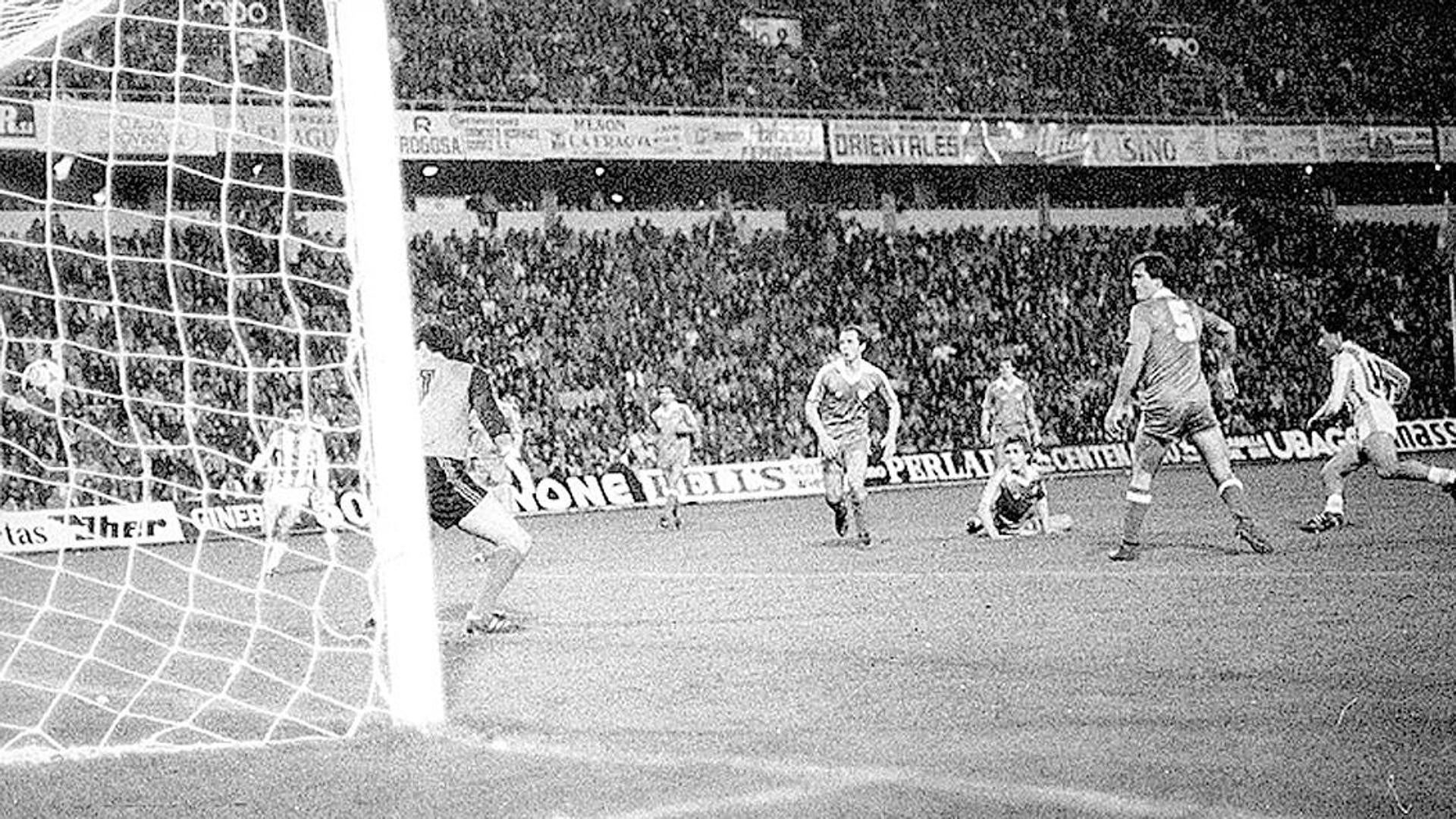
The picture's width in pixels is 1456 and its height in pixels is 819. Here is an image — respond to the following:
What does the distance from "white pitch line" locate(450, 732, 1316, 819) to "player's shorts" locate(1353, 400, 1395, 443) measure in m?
9.30

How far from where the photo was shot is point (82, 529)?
1967 centimetres

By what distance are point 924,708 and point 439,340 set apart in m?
3.71

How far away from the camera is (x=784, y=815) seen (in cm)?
409

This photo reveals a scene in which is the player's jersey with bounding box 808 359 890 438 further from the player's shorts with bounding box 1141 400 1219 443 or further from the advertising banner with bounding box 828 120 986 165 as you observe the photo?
the advertising banner with bounding box 828 120 986 165

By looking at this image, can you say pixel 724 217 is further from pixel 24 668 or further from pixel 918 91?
pixel 24 668

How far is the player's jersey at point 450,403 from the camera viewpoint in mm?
8094

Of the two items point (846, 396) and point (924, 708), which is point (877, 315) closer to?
point (846, 396)

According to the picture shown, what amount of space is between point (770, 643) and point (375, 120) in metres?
3.20

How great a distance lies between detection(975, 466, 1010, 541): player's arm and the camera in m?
14.1

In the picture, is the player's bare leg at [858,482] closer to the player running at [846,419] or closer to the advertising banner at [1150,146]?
the player running at [846,419]

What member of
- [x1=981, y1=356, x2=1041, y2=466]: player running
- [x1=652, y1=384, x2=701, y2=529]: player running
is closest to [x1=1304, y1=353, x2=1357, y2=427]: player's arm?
[x1=981, y1=356, x2=1041, y2=466]: player running

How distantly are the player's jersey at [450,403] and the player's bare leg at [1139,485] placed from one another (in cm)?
→ 462

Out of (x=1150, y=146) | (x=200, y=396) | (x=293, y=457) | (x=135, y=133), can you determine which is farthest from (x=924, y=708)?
(x=1150, y=146)

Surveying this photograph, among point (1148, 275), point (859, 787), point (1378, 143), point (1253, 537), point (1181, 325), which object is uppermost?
point (1378, 143)
